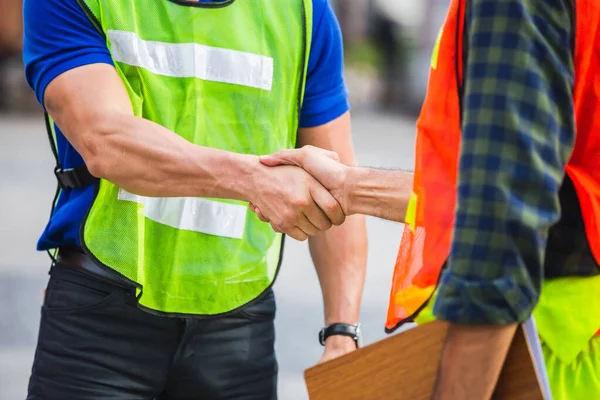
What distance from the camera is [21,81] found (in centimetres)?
1886

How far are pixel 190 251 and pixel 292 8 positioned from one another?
0.67 meters

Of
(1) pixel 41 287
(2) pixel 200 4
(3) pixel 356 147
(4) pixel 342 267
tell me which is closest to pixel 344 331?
(4) pixel 342 267

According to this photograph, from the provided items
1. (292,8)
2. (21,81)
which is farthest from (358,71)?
(292,8)

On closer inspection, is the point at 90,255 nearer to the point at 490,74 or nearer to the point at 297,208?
the point at 297,208

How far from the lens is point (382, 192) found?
2281 mm

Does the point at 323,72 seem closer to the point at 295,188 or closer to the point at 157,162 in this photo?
the point at 295,188

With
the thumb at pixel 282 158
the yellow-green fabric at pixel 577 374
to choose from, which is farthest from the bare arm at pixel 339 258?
the yellow-green fabric at pixel 577 374

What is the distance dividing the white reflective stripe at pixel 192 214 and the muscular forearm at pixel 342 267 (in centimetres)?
30

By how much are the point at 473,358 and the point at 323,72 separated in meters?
1.34

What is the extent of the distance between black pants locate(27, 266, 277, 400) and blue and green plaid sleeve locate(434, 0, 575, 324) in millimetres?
1200

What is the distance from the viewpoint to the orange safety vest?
1564 millimetres

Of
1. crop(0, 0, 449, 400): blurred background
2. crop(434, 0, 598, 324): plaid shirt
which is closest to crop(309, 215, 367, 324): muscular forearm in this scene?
crop(434, 0, 598, 324): plaid shirt

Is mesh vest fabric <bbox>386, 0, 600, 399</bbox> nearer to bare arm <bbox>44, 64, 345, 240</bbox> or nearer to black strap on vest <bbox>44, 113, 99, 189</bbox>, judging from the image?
bare arm <bbox>44, 64, 345, 240</bbox>

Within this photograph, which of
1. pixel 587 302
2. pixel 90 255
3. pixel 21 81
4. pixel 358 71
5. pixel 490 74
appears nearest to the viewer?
pixel 490 74
